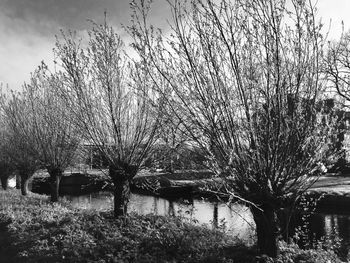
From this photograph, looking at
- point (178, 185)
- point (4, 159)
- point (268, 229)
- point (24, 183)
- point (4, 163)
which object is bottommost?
point (178, 185)

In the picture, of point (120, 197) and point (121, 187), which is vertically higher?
point (121, 187)

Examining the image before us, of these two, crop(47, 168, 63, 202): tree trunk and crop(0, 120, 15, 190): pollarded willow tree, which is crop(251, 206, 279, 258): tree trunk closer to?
crop(47, 168, 63, 202): tree trunk

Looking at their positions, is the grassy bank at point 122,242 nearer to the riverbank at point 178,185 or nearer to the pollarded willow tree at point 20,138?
the riverbank at point 178,185

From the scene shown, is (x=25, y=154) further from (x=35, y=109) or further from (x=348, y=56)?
(x=348, y=56)

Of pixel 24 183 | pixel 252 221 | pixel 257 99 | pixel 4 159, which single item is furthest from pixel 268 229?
pixel 4 159

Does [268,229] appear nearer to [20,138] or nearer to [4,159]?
[20,138]

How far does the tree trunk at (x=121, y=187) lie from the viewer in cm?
938

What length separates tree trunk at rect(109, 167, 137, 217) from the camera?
938cm

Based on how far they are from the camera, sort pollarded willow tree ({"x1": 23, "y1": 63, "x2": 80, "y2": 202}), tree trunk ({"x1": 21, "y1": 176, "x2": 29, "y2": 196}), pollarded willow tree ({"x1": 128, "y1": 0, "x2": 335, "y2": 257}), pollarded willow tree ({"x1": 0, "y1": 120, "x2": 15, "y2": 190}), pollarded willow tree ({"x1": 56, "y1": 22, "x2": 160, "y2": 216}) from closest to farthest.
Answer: pollarded willow tree ({"x1": 128, "y1": 0, "x2": 335, "y2": 257})
pollarded willow tree ({"x1": 56, "y1": 22, "x2": 160, "y2": 216})
pollarded willow tree ({"x1": 23, "y1": 63, "x2": 80, "y2": 202})
tree trunk ({"x1": 21, "y1": 176, "x2": 29, "y2": 196})
pollarded willow tree ({"x1": 0, "y1": 120, "x2": 15, "y2": 190})

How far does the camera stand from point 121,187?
377 inches

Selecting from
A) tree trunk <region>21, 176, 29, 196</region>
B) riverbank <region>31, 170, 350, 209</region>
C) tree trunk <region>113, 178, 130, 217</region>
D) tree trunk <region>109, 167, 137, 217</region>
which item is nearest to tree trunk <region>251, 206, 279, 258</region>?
riverbank <region>31, 170, 350, 209</region>

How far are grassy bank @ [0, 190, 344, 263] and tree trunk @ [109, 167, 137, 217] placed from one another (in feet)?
1.02

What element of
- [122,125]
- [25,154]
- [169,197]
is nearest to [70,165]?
[25,154]

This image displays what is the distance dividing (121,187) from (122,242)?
2.44 metres
